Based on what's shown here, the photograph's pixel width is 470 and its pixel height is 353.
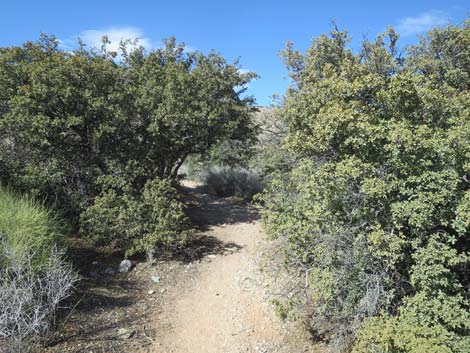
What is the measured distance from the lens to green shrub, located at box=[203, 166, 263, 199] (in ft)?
54.3

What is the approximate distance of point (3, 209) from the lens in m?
5.71

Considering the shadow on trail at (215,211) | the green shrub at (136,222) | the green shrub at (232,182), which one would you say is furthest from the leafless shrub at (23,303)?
the green shrub at (232,182)

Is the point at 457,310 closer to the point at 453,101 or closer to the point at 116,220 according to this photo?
the point at 453,101

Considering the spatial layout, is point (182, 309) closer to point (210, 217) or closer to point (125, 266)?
point (125, 266)

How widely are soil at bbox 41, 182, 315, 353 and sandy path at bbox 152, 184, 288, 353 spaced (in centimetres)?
1

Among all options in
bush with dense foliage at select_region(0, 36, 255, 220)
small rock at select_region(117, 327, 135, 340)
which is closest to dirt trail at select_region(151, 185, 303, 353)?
small rock at select_region(117, 327, 135, 340)

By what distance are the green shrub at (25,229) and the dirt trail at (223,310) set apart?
2.26 m

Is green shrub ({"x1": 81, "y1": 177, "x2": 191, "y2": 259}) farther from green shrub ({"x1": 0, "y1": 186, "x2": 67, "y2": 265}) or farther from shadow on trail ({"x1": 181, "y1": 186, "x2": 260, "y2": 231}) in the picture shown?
shadow on trail ({"x1": 181, "y1": 186, "x2": 260, "y2": 231})

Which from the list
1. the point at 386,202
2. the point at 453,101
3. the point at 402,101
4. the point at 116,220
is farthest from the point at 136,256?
the point at 453,101

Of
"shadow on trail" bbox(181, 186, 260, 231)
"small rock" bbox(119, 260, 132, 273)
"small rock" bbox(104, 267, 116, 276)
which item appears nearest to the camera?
"small rock" bbox(104, 267, 116, 276)

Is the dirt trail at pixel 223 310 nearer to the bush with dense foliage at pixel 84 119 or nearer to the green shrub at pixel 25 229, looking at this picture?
the green shrub at pixel 25 229

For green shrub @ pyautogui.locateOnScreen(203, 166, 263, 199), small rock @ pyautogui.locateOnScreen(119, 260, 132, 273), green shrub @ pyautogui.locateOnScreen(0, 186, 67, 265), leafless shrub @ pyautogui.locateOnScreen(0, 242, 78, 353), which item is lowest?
small rock @ pyautogui.locateOnScreen(119, 260, 132, 273)

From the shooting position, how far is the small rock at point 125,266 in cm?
731

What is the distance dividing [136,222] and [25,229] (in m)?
2.70
